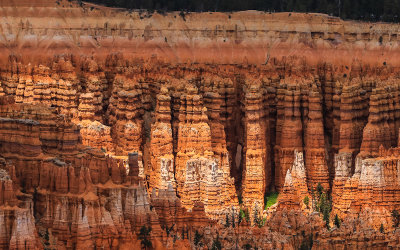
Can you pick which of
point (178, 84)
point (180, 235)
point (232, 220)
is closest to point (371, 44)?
point (178, 84)

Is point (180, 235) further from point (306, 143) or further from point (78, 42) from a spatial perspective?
point (78, 42)

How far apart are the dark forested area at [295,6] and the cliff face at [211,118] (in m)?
0.57

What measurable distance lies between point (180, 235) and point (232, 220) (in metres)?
9.17

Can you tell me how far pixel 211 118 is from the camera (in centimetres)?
10106

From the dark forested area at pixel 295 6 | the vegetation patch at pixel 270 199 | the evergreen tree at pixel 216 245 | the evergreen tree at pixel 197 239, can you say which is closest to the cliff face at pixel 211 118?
the evergreen tree at pixel 197 239

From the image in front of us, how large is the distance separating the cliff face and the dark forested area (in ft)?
1.86

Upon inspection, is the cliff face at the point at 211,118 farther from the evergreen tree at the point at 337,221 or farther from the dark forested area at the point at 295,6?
the dark forested area at the point at 295,6

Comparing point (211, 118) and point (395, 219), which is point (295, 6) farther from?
point (395, 219)

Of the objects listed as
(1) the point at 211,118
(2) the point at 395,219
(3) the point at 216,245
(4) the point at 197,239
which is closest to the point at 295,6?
(1) the point at 211,118

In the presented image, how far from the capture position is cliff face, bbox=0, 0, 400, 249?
84500mm

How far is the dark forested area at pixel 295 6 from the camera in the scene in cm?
10775

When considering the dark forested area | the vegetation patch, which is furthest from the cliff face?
the dark forested area

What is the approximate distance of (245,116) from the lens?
3991 inches

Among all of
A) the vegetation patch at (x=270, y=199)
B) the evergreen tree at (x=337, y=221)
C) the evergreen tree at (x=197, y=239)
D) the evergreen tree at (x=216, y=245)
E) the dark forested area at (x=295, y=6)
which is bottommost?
the evergreen tree at (x=216, y=245)
